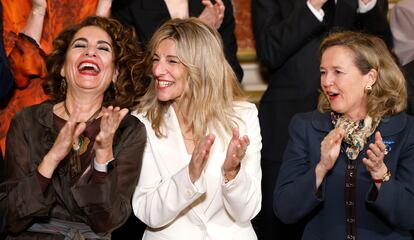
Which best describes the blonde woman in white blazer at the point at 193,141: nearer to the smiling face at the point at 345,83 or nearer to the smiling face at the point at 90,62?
the smiling face at the point at 90,62

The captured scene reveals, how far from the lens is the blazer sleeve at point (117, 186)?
320 cm

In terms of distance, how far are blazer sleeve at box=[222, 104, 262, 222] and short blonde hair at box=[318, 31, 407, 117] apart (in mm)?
499

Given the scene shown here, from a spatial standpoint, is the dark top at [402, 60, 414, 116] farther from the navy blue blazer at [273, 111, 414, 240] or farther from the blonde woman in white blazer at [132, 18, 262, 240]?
the blonde woman in white blazer at [132, 18, 262, 240]

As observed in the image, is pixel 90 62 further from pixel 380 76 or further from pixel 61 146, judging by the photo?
pixel 380 76

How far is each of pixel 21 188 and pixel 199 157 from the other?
69 cm

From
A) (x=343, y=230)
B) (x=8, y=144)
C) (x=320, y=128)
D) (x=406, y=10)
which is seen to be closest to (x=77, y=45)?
(x=8, y=144)

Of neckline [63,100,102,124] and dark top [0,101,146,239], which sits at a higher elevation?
neckline [63,100,102,124]

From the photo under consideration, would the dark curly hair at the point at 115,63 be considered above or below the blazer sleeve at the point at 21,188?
above

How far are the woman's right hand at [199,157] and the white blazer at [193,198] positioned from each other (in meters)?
0.06

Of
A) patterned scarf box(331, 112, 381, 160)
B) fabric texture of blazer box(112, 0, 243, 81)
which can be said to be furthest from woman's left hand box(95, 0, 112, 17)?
patterned scarf box(331, 112, 381, 160)

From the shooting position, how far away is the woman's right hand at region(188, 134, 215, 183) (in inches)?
124

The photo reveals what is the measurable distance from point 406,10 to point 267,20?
0.76 m

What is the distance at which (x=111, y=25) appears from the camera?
12.0 ft

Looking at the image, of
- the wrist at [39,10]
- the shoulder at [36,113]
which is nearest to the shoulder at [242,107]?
the shoulder at [36,113]
